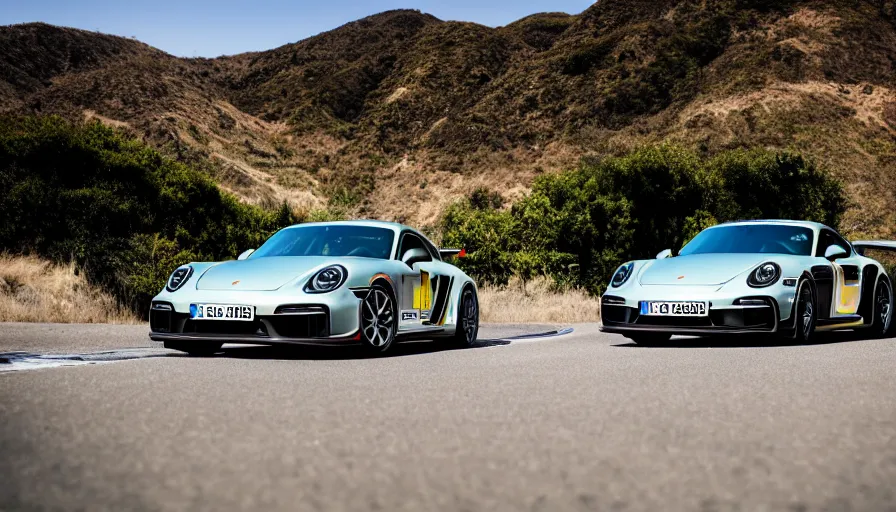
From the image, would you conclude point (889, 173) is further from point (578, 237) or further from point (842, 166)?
point (578, 237)

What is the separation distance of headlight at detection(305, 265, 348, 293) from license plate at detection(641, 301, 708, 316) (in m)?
3.53

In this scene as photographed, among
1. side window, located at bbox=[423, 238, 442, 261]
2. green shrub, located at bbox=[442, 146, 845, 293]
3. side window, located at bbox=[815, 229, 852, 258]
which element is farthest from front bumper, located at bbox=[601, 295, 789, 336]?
green shrub, located at bbox=[442, 146, 845, 293]

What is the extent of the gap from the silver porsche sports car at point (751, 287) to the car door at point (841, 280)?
0.04 ft

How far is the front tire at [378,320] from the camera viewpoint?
9305mm

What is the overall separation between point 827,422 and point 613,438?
134cm

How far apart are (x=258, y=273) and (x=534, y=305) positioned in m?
9.67

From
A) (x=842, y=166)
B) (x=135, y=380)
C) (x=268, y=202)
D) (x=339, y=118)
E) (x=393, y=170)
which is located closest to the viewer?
(x=135, y=380)

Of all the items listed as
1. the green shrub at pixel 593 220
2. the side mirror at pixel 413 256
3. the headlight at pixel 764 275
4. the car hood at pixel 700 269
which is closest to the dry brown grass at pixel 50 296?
the side mirror at pixel 413 256

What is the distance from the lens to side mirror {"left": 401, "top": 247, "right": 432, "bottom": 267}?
10.3 meters

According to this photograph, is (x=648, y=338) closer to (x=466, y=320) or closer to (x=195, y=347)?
(x=466, y=320)

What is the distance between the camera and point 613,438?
4.74m

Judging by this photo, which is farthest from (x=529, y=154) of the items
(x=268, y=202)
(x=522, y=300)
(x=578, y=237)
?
(x=522, y=300)

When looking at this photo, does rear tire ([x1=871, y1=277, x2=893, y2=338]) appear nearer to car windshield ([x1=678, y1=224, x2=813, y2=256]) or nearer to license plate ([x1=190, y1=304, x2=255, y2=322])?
car windshield ([x1=678, y1=224, x2=813, y2=256])

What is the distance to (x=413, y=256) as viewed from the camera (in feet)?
33.9
